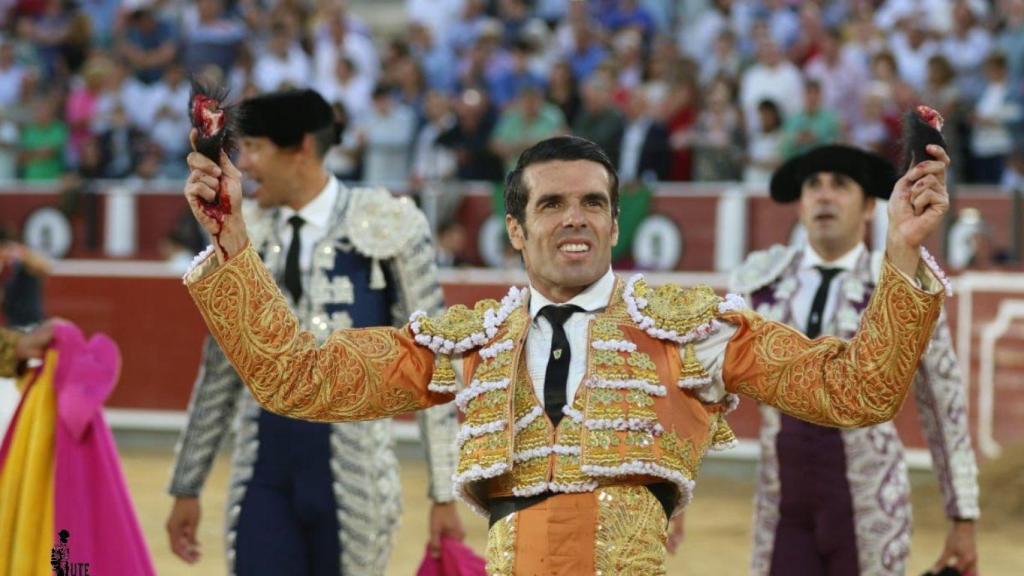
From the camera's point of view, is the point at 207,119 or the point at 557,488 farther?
the point at 557,488

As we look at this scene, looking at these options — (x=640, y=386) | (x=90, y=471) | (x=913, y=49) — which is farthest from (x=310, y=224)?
(x=913, y=49)

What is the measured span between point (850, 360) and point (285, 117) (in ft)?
6.61

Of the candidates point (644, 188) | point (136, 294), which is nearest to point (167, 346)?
point (136, 294)

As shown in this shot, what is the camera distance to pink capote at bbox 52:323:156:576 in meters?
4.37

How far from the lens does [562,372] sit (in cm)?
304

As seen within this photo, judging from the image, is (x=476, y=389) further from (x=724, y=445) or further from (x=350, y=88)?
(x=350, y=88)

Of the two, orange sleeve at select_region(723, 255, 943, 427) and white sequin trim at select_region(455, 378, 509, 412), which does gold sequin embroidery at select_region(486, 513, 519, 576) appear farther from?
orange sleeve at select_region(723, 255, 943, 427)

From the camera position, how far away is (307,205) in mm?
4441

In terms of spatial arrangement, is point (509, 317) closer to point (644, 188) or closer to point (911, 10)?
point (644, 188)

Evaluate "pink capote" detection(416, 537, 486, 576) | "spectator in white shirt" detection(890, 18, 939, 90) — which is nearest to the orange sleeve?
"pink capote" detection(416, 537, 486, 576)

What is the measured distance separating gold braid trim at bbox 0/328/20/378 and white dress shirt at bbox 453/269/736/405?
1859 millimetres

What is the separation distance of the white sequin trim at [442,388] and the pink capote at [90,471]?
157cm

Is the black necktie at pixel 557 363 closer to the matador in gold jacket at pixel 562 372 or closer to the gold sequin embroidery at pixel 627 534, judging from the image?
the matador in gold jacket at pixel 562 372

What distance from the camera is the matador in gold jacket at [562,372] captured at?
2.93 metres
